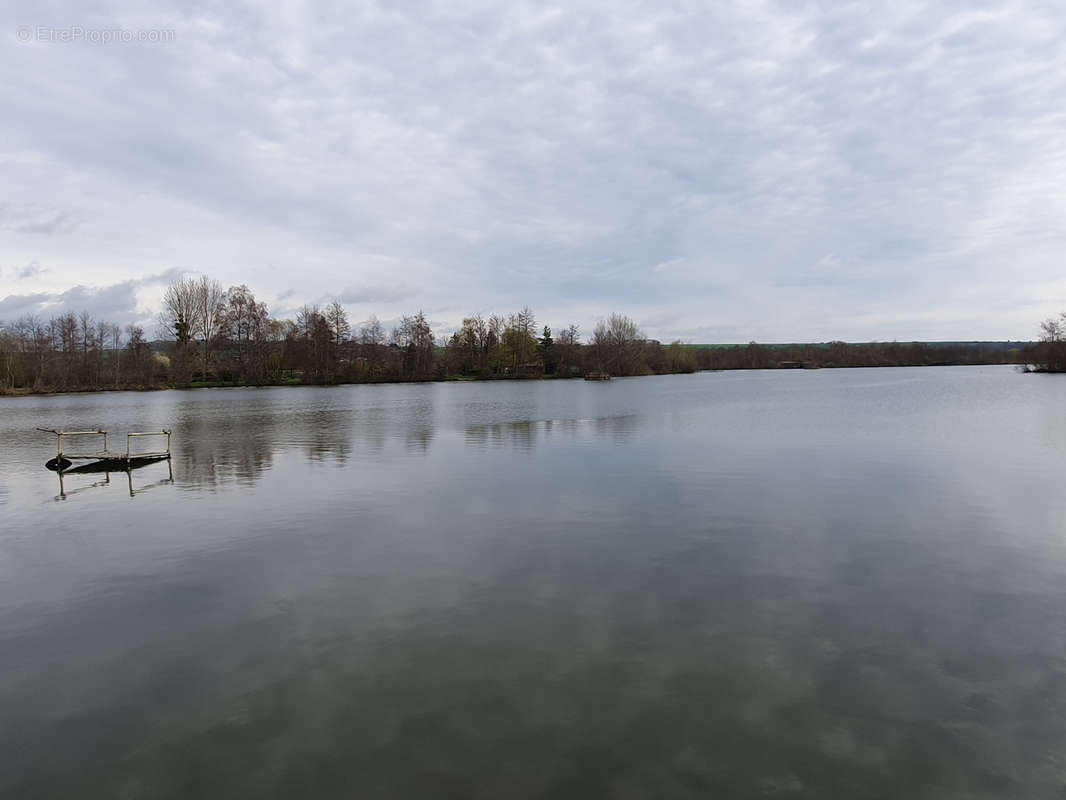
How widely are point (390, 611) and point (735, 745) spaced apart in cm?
444

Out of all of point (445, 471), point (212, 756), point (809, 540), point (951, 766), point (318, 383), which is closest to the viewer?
point (951, 766)

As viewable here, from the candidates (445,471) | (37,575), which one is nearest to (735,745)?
(37,575)

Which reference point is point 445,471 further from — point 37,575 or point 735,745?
point 735,745

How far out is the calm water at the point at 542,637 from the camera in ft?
15.8

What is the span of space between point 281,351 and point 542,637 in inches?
3384

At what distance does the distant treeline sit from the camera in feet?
236

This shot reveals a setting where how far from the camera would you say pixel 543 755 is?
16.1 ft

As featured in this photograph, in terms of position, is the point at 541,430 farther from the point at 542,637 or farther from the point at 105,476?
the point at 542,637

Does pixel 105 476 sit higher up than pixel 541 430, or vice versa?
pixel 541 430

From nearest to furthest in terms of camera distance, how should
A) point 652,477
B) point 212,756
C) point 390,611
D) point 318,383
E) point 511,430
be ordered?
point 212,756
point 390,611
point 652,477
point 511,430
point 318,383

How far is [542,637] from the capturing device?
694 centimetres

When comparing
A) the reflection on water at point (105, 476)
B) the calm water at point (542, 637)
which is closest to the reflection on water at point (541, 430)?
the calm water at point (542, 637)

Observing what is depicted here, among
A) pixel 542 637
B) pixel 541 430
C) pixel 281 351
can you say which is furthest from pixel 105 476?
pixel 281 351

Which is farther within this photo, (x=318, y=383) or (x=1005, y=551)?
(x=318, y=383)
